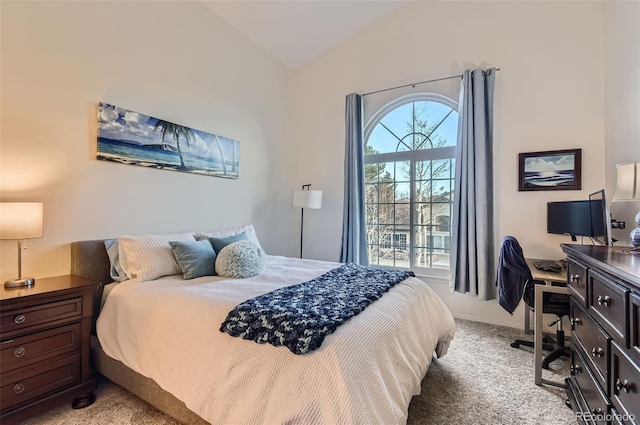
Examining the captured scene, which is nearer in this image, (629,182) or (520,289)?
(629,182)

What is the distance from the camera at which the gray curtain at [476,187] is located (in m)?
3.15

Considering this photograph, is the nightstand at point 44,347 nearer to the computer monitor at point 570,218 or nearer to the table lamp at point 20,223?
the table lamp at point 20,223

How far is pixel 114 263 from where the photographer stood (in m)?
2.27

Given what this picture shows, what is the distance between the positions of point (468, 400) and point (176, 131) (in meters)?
3.20

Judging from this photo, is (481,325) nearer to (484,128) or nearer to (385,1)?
(484,128)

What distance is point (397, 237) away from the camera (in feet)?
12.9

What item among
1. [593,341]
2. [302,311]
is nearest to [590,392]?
[593,341]

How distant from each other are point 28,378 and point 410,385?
206 centimetres

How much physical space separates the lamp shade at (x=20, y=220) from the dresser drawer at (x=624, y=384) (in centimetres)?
292

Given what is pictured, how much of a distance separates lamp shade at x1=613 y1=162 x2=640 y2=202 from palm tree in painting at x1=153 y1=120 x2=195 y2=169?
342cm

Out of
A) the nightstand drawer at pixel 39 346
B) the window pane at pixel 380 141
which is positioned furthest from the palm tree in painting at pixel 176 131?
the window pane at pixel 380 141

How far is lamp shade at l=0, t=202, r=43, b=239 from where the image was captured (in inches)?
66.9

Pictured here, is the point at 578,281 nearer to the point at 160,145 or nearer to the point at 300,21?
the point at 160,145

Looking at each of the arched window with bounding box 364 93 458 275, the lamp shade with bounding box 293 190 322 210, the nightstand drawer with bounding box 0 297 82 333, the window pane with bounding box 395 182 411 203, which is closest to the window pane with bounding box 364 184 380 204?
the arched window with bounding box 364 93 458 275
